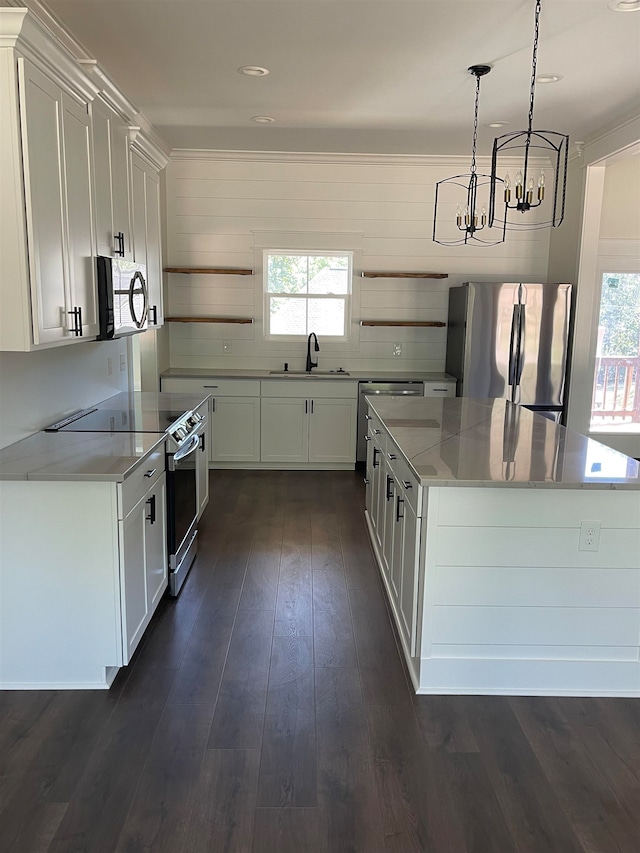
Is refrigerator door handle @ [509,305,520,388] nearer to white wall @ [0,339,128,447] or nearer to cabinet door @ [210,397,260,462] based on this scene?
cabinet door @ [210,397,260,462]

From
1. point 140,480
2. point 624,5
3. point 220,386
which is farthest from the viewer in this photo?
point 220,386

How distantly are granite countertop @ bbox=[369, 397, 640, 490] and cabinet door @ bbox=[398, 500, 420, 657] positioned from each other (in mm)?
256

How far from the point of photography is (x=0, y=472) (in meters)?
2.37

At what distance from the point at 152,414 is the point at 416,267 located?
349cm

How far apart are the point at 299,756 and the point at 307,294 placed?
4714 mm

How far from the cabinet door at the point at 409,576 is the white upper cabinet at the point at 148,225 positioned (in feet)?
7.68

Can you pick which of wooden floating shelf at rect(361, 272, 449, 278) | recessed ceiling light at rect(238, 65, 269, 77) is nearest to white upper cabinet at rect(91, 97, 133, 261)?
recessed ceiling light at rect(238, 65, 269, 77)

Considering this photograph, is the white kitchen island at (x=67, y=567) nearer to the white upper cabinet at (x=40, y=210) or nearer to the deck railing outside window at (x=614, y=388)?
the white upper cabinet at (x=40, y=210)

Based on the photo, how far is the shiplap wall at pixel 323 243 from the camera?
6.01 meters

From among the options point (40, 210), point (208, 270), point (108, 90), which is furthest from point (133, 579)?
point (208, 270)

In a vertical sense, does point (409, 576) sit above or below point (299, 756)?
above

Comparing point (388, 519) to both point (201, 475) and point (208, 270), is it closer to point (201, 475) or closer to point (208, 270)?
point (201, 475)

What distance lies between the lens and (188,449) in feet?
11.5

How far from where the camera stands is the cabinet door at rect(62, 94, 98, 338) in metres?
2.73
